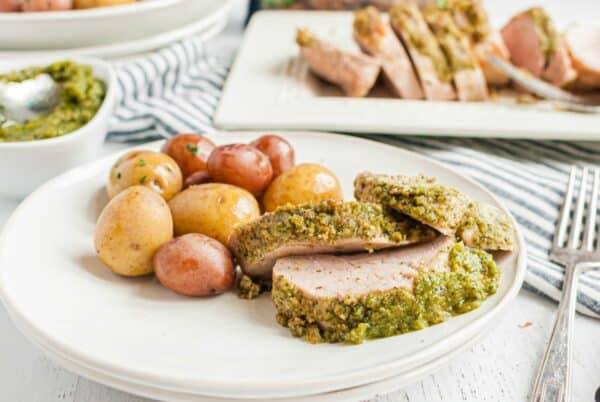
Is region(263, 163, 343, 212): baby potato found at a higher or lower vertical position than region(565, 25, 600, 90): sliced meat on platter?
lower

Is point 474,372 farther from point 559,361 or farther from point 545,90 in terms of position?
point 545,90

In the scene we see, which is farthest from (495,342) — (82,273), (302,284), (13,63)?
(13,63)

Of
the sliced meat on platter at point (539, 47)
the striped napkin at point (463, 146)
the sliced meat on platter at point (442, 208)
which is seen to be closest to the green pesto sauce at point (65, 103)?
the striped napkin at point (463, 146)

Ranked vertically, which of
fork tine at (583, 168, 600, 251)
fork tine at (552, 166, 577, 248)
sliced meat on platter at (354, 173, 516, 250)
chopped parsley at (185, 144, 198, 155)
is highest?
sliced meat on platter at (354, 173, 516, 250)

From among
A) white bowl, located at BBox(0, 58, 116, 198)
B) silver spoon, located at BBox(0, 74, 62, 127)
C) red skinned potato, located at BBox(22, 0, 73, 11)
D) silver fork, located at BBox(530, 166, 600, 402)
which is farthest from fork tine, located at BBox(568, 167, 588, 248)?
red skinned potato, located at BBox(22, 0, 73, 11)

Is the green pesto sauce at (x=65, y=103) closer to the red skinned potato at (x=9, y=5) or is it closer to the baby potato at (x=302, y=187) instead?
the red skinned potato at (x=9, y=5)

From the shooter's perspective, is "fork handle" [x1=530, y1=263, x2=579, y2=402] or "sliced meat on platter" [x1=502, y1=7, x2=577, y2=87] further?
"sliced meat on platter" [x1=502, y1=7, x2=577, y2=87]

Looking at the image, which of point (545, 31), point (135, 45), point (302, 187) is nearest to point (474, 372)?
point (302, 187)

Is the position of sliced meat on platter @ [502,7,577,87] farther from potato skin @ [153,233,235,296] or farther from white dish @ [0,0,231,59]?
potato skin @ [153,233,235,296]
